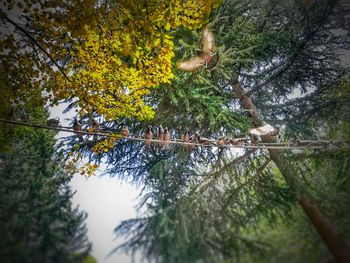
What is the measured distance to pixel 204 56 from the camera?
551cm

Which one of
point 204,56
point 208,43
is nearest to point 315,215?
point 204,56

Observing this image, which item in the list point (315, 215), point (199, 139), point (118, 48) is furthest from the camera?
point (118, 48)

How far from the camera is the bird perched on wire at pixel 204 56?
5.50m

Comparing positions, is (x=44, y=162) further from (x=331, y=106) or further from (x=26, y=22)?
(x=331, y=106)

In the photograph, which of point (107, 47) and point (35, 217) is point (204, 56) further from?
point (35, 217)

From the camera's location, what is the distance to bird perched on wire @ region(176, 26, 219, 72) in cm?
550

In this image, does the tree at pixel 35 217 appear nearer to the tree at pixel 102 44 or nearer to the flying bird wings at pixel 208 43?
the tree at pixel 102 44

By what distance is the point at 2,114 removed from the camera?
5547 millimetres

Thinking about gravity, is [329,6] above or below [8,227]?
above

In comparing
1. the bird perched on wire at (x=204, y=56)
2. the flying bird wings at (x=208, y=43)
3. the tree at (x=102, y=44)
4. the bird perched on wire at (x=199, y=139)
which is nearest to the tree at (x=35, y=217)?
the tree at (x=102, y=44)

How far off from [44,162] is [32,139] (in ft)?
3.88

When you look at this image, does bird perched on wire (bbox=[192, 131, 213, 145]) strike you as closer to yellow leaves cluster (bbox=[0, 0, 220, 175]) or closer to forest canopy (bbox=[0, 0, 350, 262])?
forest canopy (bbox=[0, 0, 350, 262])

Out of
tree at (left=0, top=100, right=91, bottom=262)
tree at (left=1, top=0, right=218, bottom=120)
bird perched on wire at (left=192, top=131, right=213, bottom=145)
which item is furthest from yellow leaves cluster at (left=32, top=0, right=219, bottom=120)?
tree at (left=0, top=100, right=91, bottom=262)

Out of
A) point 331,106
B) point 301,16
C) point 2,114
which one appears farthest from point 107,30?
point 331,106
